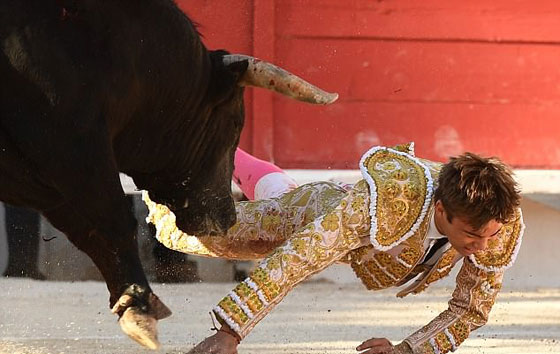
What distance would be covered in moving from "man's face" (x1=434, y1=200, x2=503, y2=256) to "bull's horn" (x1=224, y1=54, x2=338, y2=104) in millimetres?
406

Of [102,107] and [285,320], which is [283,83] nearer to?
[102,107]

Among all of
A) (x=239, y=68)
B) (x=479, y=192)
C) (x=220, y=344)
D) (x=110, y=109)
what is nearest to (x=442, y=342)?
(x=479, y=192)

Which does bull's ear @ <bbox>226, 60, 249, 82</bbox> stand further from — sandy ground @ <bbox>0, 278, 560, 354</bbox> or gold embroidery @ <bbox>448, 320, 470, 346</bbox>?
sandy ground @ <bbox>0, 278, 560, 354</bbox>

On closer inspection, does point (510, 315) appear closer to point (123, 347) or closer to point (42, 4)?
point (123, 347)

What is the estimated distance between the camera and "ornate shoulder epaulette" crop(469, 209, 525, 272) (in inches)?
127

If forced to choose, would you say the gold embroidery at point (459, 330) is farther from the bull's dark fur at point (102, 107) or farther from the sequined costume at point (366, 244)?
the bull's dark fur at point (102, 107)

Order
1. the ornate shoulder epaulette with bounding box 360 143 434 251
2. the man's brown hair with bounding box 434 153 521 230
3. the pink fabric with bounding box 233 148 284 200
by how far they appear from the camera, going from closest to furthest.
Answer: the man's brown hair with bounding box 434 153 521 230 → the ornate shoulder epaulette with bounding box 360 143 434 251 → the pink fabric with bounding box 233 148 284 200

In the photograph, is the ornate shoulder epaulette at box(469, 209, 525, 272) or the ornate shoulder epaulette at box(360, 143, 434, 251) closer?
the ornate shoulder epaulette at box(360, 143, 434, 251)

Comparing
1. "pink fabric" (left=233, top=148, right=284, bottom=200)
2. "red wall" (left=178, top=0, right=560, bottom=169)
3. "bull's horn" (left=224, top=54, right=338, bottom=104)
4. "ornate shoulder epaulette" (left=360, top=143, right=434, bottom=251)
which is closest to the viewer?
"ornate shoulder epaulette" (left=360, top=143, right=434, bottom=251)

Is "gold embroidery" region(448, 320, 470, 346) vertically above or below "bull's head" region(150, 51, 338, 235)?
below

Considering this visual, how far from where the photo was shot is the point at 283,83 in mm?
3203

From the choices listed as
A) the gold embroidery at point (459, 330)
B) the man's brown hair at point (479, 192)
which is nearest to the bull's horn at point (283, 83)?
the man's brown hair at point (479, 192)

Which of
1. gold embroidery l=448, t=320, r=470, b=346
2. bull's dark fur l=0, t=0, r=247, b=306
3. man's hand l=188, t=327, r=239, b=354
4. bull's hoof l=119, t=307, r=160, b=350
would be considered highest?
bull's dark fur l=0, t=0, r=247, b=306

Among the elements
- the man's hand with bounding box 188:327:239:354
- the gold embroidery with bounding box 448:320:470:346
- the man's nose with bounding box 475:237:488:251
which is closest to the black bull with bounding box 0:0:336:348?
the man's hand with bounding box 188:327:239:354
